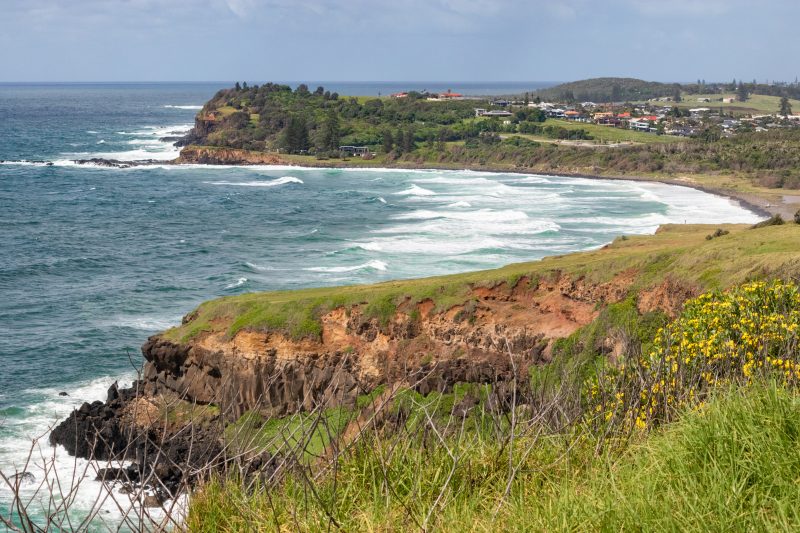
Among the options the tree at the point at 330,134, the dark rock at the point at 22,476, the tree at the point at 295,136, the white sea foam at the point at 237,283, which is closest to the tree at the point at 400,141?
the tree at the point at 330,134

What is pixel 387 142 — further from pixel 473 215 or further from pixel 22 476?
pixel 22 476

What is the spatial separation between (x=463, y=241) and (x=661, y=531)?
69.8 metres

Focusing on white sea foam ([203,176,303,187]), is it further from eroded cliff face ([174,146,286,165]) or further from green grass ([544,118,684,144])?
green grass ([544,118,684,144])

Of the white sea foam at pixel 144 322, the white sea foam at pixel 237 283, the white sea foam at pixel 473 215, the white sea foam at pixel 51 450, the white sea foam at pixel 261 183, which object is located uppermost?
the white sea foam at pixel 261 183

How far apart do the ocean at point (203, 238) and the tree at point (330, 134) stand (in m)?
22.1

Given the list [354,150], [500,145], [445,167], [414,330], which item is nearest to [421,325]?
[414,330]

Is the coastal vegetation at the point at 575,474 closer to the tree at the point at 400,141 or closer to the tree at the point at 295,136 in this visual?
the tree at the point at 400,141

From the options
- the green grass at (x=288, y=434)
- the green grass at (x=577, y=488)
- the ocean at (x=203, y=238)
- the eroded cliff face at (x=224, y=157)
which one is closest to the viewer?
the green grass at (x=577, y=488)

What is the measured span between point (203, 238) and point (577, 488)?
77308 mm

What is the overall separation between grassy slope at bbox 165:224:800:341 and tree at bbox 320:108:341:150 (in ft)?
420

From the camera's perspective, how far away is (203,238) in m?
84.9

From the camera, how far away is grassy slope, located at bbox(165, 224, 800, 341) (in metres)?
35.3

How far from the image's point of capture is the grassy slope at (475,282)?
116 feet

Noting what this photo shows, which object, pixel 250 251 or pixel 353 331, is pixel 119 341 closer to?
pixel 353 331
